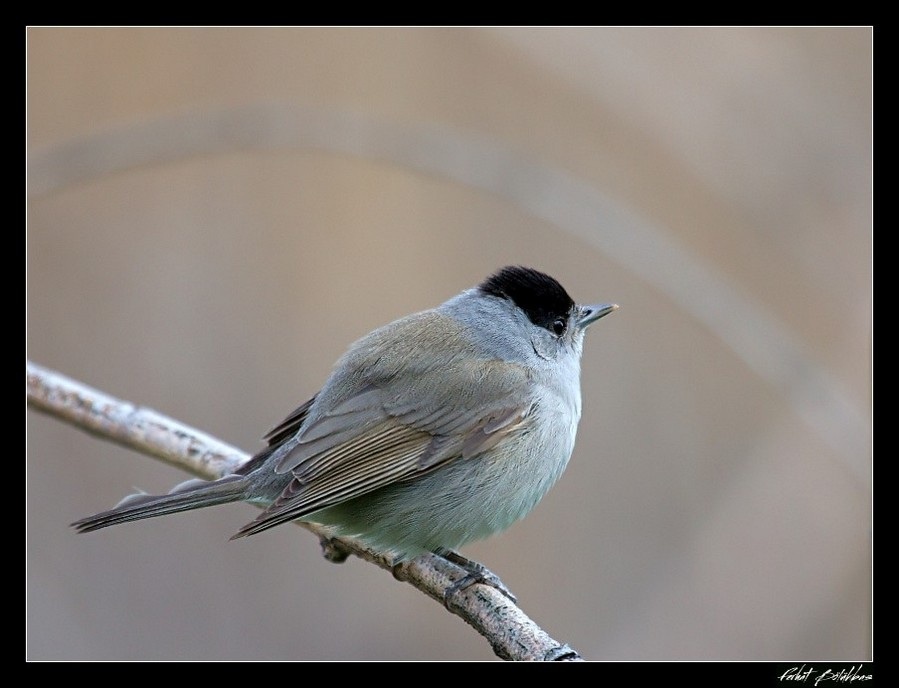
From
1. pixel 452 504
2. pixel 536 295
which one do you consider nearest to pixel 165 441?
pixel 452 504

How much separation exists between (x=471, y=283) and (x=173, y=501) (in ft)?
11.8

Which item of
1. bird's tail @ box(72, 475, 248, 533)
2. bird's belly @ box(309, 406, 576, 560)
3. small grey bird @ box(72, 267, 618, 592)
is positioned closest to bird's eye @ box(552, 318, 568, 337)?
small grey bird @ box(72, 267, 618, 592)

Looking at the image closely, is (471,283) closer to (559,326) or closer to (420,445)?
(559,326)

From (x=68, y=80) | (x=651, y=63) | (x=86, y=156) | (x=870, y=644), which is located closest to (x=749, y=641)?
(x=870, y=644)

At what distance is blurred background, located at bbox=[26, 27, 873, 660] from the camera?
162 inches

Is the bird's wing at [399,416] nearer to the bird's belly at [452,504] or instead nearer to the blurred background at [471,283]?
the bird's belly at [452,504]

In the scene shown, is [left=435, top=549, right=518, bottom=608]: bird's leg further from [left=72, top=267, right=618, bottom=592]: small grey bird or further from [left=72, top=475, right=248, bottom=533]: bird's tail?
[left=72, top=475, right=248, bottom=533]: bird's tail

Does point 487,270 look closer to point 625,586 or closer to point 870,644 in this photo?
point 625,586

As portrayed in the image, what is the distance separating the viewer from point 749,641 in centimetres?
432

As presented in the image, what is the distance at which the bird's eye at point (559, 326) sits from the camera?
12.8ft

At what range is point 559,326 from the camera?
3922mm

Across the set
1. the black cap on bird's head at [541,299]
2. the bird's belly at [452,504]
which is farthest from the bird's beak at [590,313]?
the bird's belly at [452,504]

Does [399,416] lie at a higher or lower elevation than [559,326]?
lower

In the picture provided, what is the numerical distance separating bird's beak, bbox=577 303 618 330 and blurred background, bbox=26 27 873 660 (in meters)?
0.25
